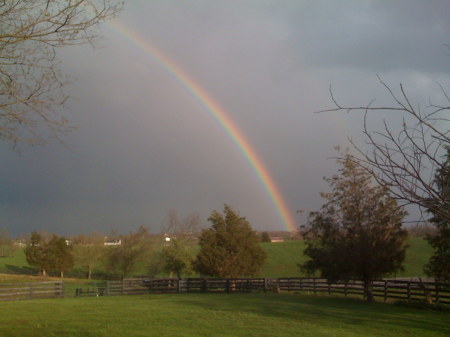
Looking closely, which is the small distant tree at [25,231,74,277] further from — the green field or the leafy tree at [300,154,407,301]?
the leafy tree at [300,154,407,301]

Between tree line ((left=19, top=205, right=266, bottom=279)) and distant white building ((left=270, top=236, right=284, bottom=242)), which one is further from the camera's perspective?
distant white building ((left=270, top=236, right=284, bottom=242))

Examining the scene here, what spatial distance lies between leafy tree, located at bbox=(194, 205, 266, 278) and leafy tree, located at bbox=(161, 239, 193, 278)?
661cm

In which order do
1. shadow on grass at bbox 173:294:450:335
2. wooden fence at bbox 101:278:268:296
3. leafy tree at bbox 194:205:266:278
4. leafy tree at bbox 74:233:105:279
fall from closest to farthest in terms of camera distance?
shadow on grass at bbox 173:294:450:335 → wooden fence at bbox 101:278:268:296 → leafy tree at bbox 194:205:266:278 → leafy tree at bbox 74:233:105:279

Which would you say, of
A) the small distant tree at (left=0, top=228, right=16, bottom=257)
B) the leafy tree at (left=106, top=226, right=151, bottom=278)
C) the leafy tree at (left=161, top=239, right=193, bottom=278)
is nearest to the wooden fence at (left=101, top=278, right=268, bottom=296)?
the leafy tree at (left=161, top=239, right=193, bottom=278)

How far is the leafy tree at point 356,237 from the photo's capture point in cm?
2347

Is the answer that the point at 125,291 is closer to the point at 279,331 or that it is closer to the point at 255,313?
the point at 255,313

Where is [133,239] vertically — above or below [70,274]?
above

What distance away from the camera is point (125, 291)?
104ft

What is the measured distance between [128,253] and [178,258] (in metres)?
12.4

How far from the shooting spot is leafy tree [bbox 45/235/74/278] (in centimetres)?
5728

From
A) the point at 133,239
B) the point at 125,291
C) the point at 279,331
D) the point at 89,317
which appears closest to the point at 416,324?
the point at 279,331

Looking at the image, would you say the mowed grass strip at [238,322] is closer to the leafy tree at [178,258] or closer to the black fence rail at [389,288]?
the black fence rail at [389,288]

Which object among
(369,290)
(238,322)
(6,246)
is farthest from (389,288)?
(6,246)

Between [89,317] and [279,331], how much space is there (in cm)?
689
